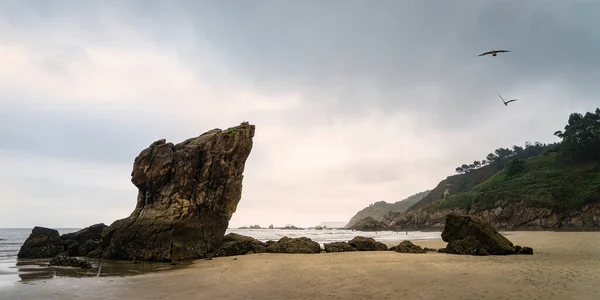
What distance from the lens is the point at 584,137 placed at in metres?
80.7

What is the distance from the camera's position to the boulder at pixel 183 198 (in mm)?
25031

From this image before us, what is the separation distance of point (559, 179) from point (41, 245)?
309 feet

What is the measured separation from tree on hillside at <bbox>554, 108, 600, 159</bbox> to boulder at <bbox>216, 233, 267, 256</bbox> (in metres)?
88.2

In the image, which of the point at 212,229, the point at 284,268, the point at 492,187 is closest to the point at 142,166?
the point at 212,229

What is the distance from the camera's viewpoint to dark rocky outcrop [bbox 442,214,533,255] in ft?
72.5

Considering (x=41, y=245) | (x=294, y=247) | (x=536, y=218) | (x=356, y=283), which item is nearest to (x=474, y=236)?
(x=294, y=247)

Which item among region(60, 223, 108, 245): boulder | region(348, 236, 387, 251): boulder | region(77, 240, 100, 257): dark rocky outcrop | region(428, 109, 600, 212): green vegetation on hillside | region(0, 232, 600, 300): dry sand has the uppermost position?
region(428, 109, 600, 212): green vegetation on hillside

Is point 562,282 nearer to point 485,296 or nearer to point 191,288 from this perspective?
point 485,296

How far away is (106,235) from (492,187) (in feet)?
321

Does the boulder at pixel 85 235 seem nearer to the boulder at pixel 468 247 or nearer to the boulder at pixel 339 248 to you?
the boulder at pixel 339 248

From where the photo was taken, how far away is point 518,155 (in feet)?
508

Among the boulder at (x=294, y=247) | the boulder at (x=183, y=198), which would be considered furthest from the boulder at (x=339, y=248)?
the boulder at (x=183, y=198)

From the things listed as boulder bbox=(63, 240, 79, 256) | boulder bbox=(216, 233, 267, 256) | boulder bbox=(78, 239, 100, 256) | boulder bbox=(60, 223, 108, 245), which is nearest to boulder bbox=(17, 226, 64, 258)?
boulder bbox=(63, 240, 79, 256)

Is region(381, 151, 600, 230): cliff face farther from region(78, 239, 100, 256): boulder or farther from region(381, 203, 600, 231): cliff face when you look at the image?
region(78, 239, 100, 256): boulder
